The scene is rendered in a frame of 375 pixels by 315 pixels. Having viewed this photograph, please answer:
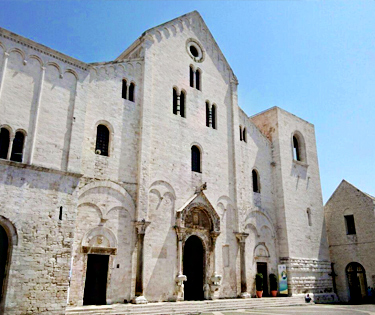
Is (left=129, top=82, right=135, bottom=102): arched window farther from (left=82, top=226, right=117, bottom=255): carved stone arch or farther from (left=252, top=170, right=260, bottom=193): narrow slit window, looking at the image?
(left=252, top=170, right=260, bottom=193): narrow slit window

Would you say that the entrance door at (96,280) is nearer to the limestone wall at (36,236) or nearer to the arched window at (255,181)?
the limestone wall at (36,236)

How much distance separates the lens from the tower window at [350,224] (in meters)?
26.9

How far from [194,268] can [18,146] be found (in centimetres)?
1083

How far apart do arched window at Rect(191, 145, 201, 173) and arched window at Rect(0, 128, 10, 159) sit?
10.1 metres

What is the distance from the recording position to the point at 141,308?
15.1 m

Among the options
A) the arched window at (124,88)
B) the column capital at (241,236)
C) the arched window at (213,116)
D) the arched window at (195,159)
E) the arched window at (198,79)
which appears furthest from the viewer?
the arched window at (213,116)

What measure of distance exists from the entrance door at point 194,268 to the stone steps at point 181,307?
134cm

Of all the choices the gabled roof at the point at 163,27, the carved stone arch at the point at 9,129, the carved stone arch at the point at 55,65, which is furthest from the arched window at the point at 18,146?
the gabled roof at the point at 163,27

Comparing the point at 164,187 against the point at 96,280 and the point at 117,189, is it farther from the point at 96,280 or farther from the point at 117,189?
the point at 96,280

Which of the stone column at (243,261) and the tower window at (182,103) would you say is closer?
the stone column at (243,261)

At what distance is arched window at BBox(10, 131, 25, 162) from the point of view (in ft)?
45.4

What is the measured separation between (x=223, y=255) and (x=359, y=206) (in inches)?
489

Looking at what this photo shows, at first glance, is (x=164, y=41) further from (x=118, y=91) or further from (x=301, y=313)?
(x=301, y=313)

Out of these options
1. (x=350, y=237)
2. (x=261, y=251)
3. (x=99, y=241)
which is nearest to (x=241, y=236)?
(x=261, y=251)
